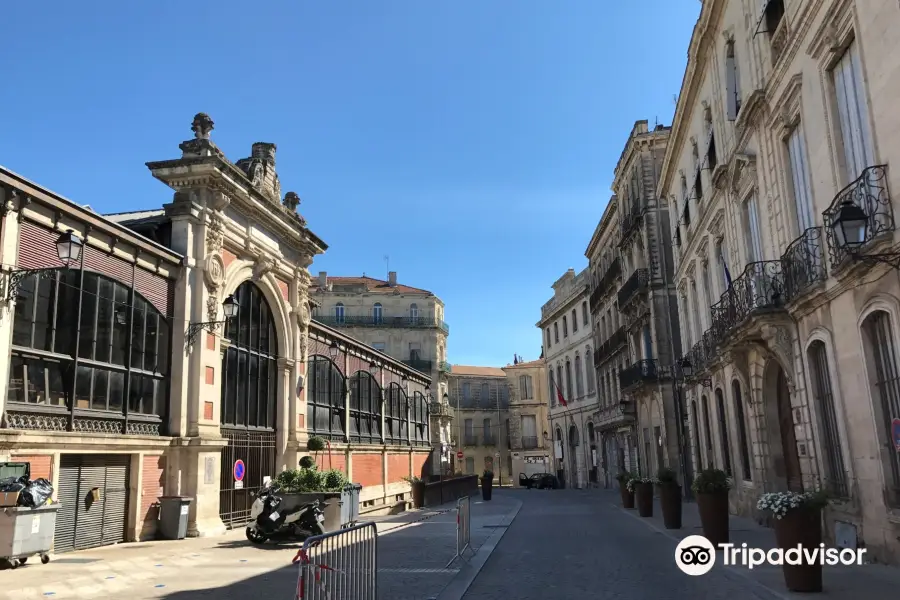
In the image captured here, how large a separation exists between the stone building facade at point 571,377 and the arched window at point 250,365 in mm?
28958

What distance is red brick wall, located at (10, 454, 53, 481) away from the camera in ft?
39.3

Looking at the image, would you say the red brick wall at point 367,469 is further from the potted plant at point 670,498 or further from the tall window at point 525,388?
the tall window at point 525,388

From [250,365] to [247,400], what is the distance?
0.98 metres

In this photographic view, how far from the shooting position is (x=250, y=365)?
20.2m

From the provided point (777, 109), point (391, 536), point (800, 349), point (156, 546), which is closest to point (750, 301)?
point (800, 349)

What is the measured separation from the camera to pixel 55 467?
1262cm

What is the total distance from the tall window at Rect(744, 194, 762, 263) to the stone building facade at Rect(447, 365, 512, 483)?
54.6 m

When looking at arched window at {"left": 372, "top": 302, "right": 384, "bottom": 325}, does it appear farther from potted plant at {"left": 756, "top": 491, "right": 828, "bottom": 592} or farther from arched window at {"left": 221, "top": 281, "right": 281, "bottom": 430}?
potted plant at {"left": 756, "top": 491, "right": 828, "bottom": 592}

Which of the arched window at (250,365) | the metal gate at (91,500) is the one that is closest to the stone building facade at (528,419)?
the arched window at (250,365)

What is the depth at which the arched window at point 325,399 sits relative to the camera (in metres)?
24.2

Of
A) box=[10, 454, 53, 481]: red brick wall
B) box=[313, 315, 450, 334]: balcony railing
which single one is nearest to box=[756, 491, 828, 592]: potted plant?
box=[10, 454, 53, 481]: red brick wall

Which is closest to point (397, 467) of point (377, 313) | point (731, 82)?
point (731, 82)

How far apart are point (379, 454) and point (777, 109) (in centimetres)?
2071

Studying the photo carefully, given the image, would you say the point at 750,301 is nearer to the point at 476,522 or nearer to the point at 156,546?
the point at 476,522
